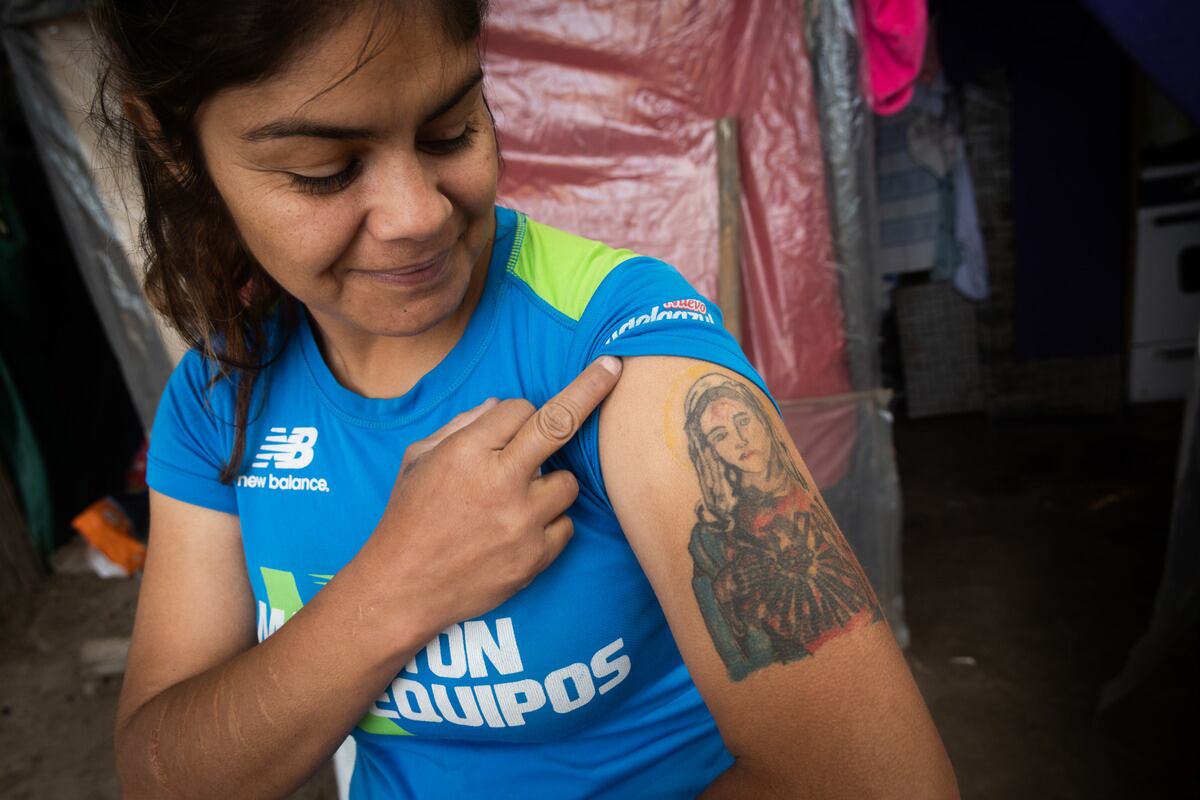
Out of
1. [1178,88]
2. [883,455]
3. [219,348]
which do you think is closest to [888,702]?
[219,348]

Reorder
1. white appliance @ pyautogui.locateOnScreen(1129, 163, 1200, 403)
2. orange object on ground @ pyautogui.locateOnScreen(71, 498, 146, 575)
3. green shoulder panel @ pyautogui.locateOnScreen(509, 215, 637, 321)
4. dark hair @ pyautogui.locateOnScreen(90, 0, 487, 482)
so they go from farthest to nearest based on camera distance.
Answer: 1. white appliance @ pyautogui.locateOnScreen(1129, 163, 1200, 403)
2. orange object on ground @ pyautogui.locateOnScreen(71, 498, 146, 575)
3. green shoulder panel @ pyautogui.locateOnScreen(509, 215, 637, 321)
4. dark hair @ pyautogui.locateOnScreen(90, 0, 487, 482)

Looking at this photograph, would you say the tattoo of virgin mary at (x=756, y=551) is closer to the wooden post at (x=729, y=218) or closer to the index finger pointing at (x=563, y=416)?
the index finger pointing at (x=563, y=416)

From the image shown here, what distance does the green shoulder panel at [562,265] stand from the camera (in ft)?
3.09

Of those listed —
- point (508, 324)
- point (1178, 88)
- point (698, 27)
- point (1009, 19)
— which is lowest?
point (508, 324)

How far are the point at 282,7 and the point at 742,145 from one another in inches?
92.2

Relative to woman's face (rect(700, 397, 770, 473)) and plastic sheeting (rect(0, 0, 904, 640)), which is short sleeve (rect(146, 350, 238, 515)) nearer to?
woman's face (rect(700, 397, 770, 473))

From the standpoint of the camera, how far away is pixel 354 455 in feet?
3.27

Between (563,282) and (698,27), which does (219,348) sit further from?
(698,27)

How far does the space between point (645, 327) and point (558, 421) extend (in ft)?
0.46

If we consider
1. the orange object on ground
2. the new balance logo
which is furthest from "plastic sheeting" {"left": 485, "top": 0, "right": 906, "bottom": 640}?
the orange object on ground

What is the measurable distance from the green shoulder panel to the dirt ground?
2.39 meters

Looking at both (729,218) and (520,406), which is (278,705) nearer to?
(520,406)

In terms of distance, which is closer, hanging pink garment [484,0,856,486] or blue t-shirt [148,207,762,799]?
blue t-shirt [148,207,762,799]

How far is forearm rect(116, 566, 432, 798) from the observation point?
87 cm
